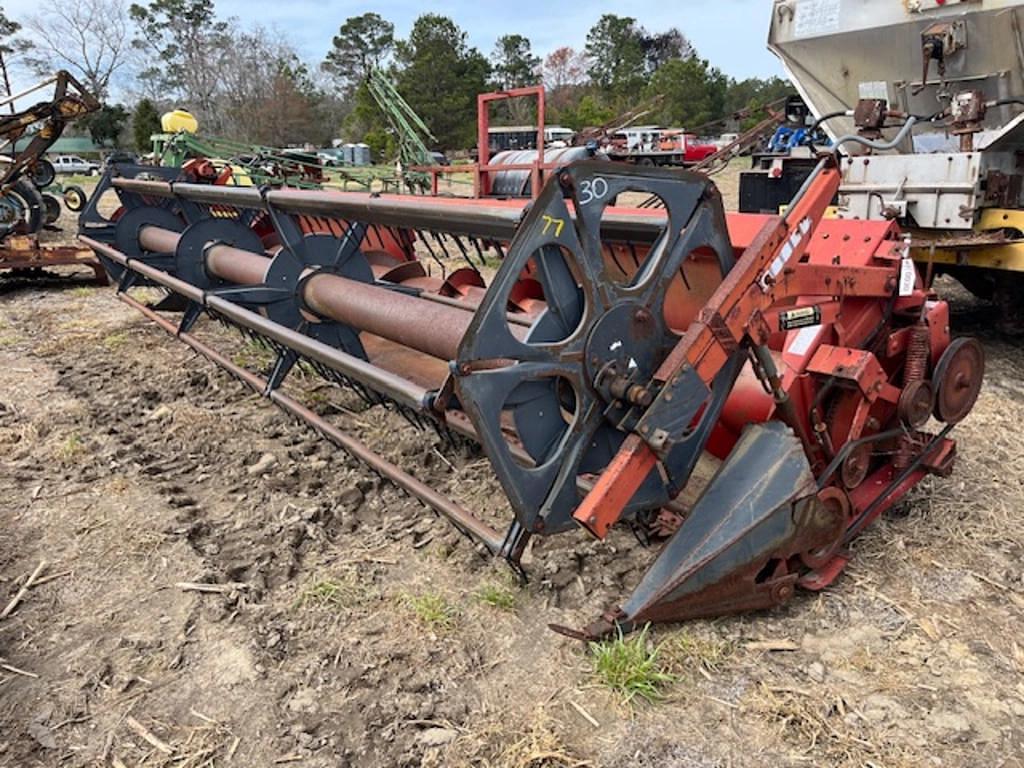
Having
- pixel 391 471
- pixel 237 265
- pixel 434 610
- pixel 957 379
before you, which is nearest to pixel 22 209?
pixel 237 265

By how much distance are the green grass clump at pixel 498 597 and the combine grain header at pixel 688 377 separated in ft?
0.65

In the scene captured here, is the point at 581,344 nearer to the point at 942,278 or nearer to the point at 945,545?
the point at 945,545

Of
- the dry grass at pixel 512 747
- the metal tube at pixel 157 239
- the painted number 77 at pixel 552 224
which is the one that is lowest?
the dry grass at pixel 512 747

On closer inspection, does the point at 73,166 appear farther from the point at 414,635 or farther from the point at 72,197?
the point at 414,635

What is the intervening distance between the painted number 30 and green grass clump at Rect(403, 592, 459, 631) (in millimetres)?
1366

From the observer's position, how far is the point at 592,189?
2215 millimetres

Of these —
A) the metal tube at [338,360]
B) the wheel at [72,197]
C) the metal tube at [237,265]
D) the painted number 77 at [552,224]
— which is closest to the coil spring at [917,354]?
the painted number 77 at [552,224]

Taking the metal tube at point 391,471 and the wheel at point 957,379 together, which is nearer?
the metal tube at point 391,471

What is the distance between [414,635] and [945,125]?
16.5 feet

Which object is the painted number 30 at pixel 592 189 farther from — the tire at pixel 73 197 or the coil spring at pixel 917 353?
the tire at pixel 73 197

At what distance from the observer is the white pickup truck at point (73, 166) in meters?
35.7

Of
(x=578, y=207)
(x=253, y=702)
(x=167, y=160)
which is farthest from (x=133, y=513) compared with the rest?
(x=167, y=160)

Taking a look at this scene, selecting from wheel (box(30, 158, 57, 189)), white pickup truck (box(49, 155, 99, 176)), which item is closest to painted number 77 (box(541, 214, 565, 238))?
wheel (box(30, 158, 57, 189))

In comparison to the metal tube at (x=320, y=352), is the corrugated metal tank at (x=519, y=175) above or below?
above
